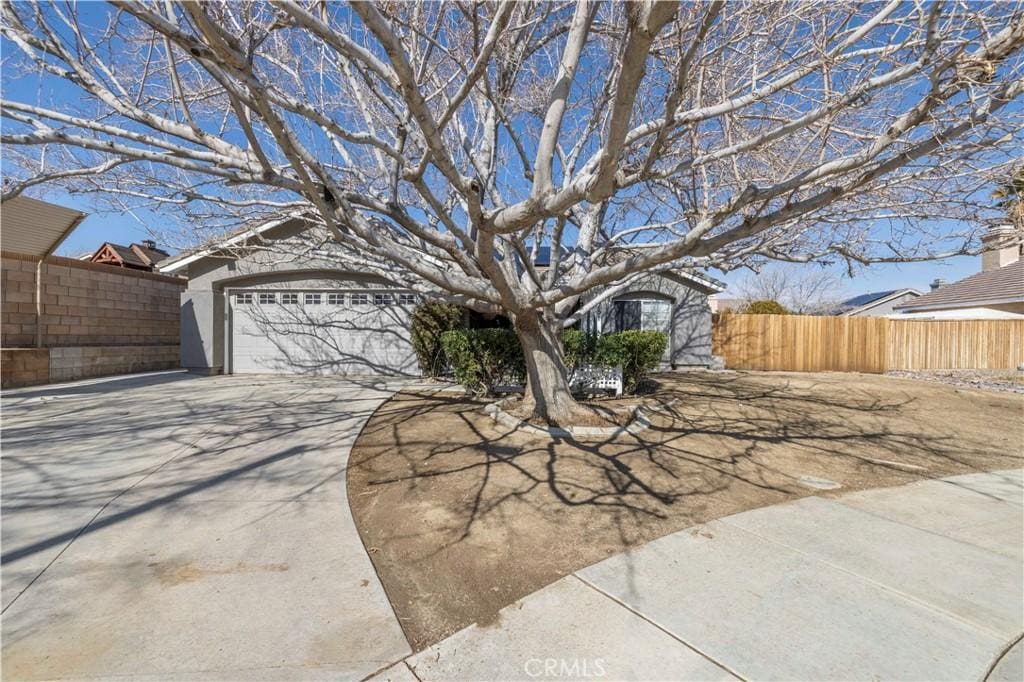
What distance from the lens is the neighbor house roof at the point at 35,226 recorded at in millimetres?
9445

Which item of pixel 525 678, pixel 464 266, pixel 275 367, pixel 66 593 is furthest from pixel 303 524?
pixel 275 367

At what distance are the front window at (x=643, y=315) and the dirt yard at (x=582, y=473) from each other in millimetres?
5180

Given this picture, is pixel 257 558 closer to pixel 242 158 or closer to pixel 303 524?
pixel 303 524

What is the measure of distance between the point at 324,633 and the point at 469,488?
7.39 ft

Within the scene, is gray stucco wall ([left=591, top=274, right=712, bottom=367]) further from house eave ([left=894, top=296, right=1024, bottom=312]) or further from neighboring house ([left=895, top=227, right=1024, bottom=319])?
house eave ([left=894, top=296, right=1024, bottom=312])

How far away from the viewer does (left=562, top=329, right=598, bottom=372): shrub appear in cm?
956

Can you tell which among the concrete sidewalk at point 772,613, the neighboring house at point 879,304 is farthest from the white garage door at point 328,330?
the neighboring house at point 879,304

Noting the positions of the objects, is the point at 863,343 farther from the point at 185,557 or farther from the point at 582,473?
the point at 185,557

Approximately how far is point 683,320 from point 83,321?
53.4 feet

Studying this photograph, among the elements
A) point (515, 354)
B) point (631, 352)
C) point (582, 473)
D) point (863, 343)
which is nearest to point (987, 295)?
point (863, 343)

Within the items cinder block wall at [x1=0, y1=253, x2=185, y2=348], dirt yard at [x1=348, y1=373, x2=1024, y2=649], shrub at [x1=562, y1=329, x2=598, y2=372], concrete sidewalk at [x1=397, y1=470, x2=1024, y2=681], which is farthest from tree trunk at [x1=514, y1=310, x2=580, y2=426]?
cinder block wall at [x1=0, y1=253, x2=185, y2=348]

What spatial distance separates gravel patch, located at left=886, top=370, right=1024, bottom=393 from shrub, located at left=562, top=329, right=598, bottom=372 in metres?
10.2

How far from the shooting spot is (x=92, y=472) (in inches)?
189

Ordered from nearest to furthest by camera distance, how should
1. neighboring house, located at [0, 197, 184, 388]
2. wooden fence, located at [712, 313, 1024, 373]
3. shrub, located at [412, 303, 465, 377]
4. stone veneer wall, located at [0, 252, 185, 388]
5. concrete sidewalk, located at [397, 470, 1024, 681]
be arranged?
concrete sidewalk, located at [397, 470, 1024, 681], neighboring house, located at [0, 197, 184, 388], stone veneer wall, located at [0, 252, 185, 388], shrub, located at [412, 303, 465, 377], wooden fence, located at [712, 313, 1024, 373]
